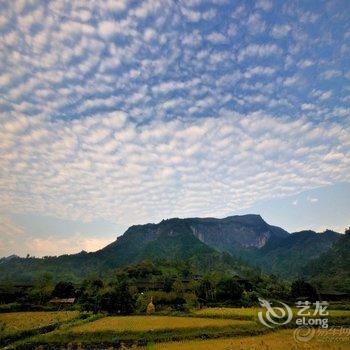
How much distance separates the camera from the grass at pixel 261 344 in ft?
88.3

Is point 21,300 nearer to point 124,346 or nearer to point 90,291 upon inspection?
point 90,291

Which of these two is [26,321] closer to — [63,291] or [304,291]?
[63,291]

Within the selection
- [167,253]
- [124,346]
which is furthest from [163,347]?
[167,253]

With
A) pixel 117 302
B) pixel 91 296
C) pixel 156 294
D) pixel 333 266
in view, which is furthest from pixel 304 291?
pixel 333 266

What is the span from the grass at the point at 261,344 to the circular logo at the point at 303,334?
431 millimetres

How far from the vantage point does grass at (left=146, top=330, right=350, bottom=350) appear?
26.9 metres

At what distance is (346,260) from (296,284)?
213 feet

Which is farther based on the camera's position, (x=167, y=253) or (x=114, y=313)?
(x=167, y=253)

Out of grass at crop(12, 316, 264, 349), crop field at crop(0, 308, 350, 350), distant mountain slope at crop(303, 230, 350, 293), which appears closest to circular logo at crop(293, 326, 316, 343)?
crop field at crop(0, 308, 350, 350)

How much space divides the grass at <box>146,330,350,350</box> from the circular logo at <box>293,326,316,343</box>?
0.43 m

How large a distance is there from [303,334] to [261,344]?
5.94 meters

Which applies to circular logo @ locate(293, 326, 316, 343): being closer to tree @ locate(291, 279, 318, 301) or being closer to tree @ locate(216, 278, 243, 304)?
tree @ locate(216, 278, 243, 304)

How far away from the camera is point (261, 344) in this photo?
29.3 metres

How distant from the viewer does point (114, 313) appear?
189 feet
